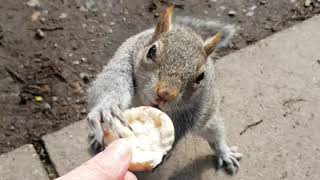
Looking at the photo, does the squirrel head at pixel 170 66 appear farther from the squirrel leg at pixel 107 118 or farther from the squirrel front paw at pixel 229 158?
the squirrel front paw at pixel 229 158

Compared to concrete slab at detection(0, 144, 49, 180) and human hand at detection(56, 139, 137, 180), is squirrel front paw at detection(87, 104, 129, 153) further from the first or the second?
concrete slab at detection(0, 144, 49, 180)

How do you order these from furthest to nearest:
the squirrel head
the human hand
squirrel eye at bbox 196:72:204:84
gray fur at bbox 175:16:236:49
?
gray fur at bbox 175:16:236:49
squirrel eye at bbox 196:72:204:84
the squirrel head
the human hand

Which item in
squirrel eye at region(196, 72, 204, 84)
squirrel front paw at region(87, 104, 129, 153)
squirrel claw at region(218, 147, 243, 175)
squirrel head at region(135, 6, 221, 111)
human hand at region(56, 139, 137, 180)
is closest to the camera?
human hand at region(56, 139, 137, 180)

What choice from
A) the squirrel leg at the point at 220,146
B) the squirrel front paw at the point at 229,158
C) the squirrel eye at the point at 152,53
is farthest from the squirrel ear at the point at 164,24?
the squirrel front paw at the point at 229,158

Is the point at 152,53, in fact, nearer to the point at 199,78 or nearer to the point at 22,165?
the point at 199,78

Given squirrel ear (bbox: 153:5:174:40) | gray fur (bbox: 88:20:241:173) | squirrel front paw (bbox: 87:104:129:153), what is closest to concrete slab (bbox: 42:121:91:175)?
gray fur (bbox: 88:20:241:173)

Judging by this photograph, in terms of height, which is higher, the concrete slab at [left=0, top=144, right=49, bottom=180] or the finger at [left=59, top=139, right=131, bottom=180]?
the finger at [left=59, top=139, right=131, bottom=180]

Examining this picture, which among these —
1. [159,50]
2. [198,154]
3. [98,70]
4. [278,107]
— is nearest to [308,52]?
[278,107]
